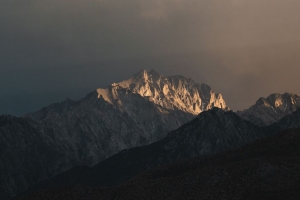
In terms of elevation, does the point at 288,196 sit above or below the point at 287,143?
below

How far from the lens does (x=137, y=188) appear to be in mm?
175125

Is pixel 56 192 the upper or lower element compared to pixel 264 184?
upper

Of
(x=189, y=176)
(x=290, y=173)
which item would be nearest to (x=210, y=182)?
(x=189, y=176)

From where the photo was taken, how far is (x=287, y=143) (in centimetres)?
19800

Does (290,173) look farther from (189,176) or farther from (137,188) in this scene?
(137,188)

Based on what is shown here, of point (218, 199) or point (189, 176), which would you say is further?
point (189, 176)

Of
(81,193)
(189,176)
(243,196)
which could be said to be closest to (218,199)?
(243,196)

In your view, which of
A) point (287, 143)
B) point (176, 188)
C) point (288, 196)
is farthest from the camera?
point (287, 143)

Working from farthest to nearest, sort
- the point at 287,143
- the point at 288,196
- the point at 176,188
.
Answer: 1. the point at 287,143
2. the point at 176,188
3. the point at 288,196

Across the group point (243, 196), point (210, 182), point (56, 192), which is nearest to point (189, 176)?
point (210, 182)

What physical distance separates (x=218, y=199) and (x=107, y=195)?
1064 inches

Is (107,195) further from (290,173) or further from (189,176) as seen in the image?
(290,173)

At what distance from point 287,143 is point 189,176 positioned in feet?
110

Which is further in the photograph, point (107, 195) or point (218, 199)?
point (107, 195)
